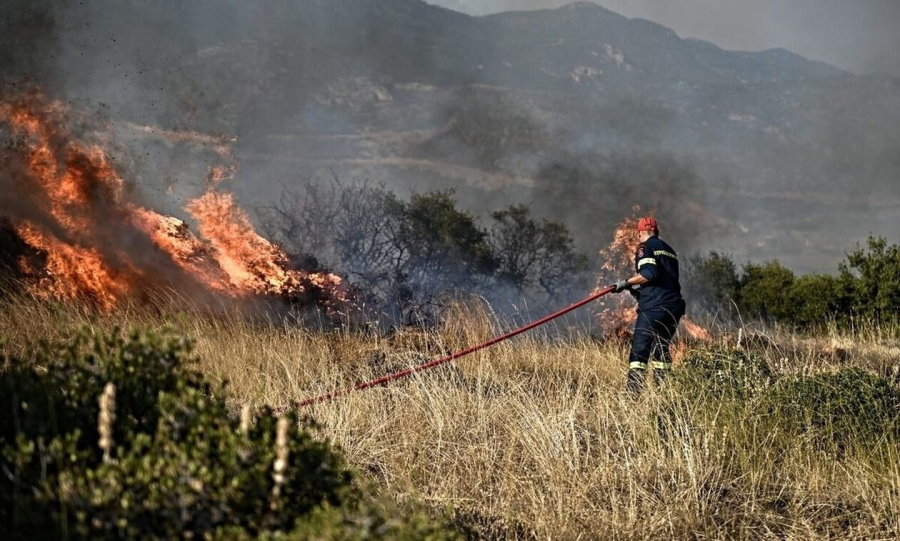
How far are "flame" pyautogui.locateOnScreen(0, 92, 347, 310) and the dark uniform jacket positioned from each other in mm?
5496

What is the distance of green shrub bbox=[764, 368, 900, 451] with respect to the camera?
6.66 m

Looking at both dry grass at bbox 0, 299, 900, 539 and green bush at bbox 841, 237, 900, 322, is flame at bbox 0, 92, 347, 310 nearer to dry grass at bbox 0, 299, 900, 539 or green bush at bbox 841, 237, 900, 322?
dry grass at bbox 0, 299, 900, 539

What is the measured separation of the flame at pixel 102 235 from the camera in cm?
1095

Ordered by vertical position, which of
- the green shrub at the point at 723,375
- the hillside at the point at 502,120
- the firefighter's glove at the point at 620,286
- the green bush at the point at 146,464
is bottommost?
the green shrub at the point at 723,375

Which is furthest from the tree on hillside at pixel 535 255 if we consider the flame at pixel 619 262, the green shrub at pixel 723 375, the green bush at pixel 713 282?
the green shrub at pixel 723 375

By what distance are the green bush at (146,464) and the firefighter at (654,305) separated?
222 inches

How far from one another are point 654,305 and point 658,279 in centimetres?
26

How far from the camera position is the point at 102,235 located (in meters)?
11.4

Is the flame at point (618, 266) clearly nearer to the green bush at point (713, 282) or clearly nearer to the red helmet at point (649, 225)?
the green bush at point (713, 282)

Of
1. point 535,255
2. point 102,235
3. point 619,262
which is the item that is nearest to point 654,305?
point 102,235

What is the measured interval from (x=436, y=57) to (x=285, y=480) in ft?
355

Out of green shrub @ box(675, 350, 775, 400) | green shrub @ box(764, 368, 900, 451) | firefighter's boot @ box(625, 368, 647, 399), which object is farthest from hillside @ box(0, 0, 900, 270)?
green shrub @ box(764, 368, 900, 451)

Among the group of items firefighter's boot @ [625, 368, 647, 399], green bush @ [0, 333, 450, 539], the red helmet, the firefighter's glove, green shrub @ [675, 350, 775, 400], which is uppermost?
the red helmet

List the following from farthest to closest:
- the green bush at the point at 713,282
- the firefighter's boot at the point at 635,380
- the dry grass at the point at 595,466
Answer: the green bush at the point at 713,282
the firefighter's boot at the point at 635,380
the dry grass at the point at 595,466
